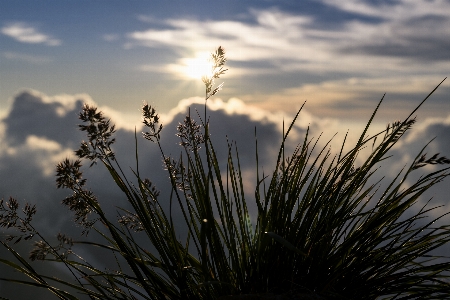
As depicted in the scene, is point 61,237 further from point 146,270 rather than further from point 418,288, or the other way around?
point 418,288

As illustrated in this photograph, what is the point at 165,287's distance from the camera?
2342 mm

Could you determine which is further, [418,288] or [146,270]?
[418,288]

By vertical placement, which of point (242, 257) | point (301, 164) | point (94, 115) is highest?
point (94, 115)

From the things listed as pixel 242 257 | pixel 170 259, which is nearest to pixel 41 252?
pixel 170 259

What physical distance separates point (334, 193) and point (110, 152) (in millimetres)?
1207

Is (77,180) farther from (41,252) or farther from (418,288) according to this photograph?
(418,288)

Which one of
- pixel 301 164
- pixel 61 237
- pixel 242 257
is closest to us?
pixel 242 257

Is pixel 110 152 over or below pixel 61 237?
over

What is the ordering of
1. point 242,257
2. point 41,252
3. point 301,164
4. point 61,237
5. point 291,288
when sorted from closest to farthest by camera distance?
1. point 291,288
2. point 242,257
3. point 301,164
4. point 41,252
5. point 61,237

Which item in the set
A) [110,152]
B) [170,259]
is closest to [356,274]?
[170,259]

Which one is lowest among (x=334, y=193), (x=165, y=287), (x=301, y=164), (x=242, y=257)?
(x=165, y=287)

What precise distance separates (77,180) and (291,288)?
1.27 metres

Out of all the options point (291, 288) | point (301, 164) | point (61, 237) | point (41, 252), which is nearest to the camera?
point (291, 288)

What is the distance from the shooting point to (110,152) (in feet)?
8.38
